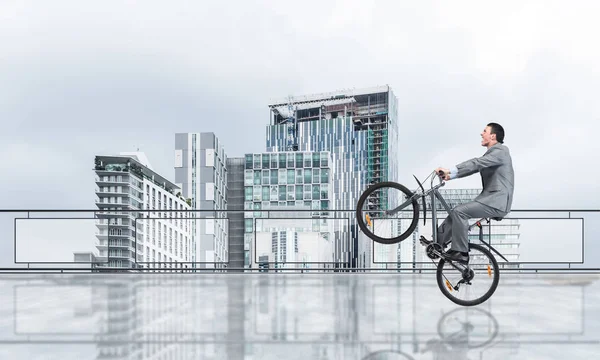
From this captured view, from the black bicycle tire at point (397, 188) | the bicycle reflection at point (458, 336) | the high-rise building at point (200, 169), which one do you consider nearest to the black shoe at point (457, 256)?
the black bicycle tire at point (397, 188)

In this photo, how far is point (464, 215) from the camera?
6.40m

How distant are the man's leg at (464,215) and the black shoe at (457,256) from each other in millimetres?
58

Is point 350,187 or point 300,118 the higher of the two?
point 300,118

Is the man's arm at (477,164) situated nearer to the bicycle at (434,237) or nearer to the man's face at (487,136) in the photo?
the bicycle at (434,237)

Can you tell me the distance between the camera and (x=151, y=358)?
456 centimetres

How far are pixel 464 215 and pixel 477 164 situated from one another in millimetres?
607

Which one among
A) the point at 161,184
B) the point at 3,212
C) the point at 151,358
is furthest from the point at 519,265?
the point at 161,184

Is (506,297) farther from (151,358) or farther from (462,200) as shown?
(151,358)

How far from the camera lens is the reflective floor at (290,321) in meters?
4.85

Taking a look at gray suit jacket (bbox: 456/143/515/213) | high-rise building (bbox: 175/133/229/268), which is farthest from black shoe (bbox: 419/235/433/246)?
high-rise building (bbox: 175/133/229/268)

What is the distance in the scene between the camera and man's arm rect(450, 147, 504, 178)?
627 cm

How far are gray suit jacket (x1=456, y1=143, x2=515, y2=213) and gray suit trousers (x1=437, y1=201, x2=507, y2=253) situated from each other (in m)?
0.07

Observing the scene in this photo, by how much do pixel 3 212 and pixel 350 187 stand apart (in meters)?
169

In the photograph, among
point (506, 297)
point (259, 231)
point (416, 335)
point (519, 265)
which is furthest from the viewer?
point (259, 231)
